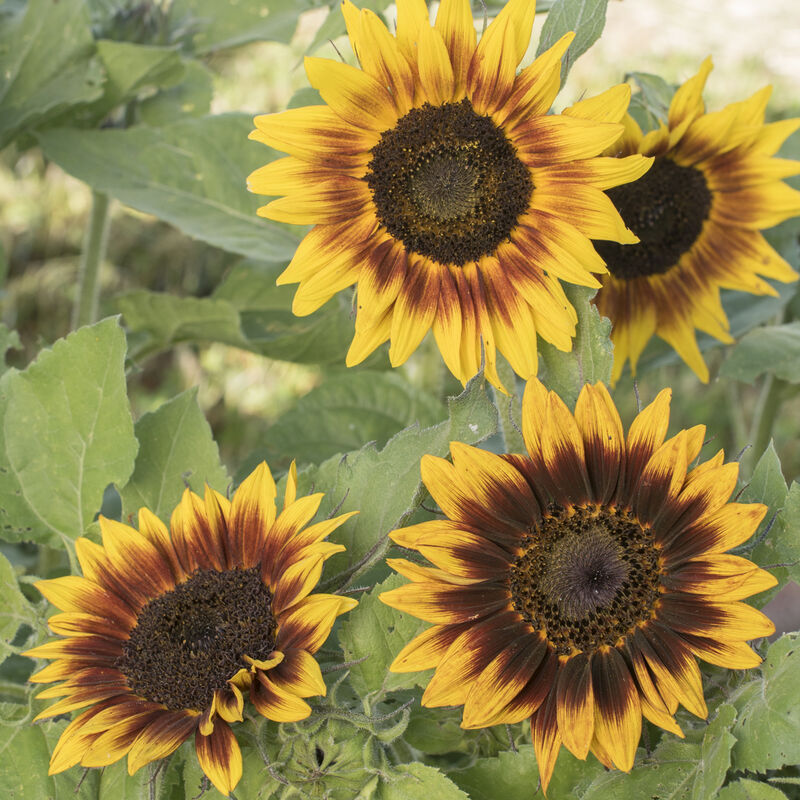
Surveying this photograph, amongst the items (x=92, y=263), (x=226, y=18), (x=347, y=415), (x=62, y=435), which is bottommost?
(x=347, y=415)

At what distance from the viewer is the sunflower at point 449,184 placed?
60 centimetres

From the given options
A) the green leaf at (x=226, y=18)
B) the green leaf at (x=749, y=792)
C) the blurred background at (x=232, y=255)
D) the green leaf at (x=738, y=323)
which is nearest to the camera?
the green leaf at (x=749, y=792)

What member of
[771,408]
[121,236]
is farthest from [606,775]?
[121,236]

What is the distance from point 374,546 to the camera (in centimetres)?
62

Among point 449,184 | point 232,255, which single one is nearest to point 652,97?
point 449,184

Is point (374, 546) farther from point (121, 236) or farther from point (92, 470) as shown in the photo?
point (121, 236)

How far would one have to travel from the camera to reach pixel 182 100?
3.57ft

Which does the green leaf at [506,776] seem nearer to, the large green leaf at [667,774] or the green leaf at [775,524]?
the large green leaf at [667,774]

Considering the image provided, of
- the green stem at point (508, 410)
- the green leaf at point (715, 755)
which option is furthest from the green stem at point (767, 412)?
the green leaf at point (715, 755)

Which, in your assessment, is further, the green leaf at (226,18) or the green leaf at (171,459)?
the green leaf at (226,18)

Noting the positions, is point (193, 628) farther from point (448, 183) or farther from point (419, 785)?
point (448, 183)

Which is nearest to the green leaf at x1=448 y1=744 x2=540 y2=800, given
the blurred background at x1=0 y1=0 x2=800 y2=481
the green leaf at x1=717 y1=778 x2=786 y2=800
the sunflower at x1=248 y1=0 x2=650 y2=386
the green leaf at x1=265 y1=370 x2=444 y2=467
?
the green leaf at x1=717 y1=778 x2=786 y2=800

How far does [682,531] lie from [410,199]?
264 millimetres

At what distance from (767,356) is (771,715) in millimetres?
409
